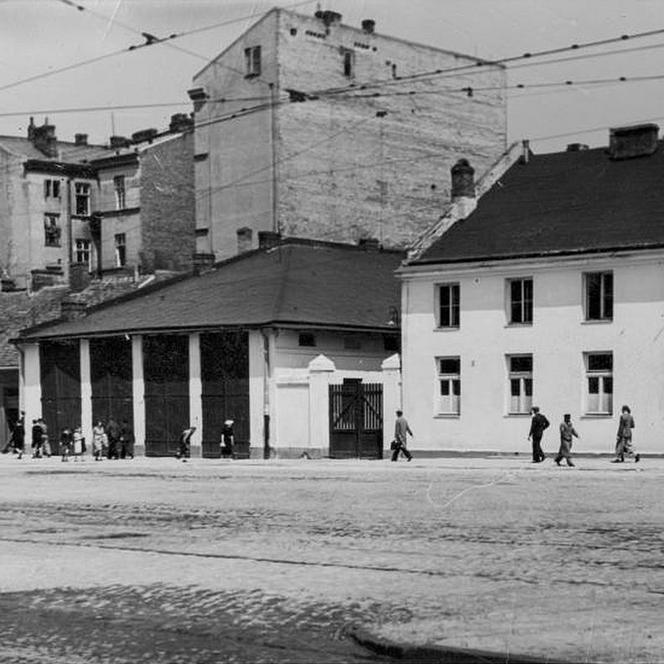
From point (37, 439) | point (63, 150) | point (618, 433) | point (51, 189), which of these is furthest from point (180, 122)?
point (618, 433)

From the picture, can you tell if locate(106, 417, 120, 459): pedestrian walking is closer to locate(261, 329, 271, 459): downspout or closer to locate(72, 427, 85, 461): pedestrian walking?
locate(72, 427, 85, 461): pedestrian walking

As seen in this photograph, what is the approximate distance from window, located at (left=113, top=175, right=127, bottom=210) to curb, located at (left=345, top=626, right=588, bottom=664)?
69.6m

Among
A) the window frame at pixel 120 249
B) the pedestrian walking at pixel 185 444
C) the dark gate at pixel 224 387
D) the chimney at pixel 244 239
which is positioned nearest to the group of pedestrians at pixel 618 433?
the dark gate at pixel 224 387

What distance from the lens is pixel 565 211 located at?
41781 millimetres

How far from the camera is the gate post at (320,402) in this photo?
42.7m

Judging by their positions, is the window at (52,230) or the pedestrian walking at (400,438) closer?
the pedestrian walking at (400,438)

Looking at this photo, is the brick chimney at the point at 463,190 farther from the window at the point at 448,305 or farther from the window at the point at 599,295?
the window at the point at 599,295

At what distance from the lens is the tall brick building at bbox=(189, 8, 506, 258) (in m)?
63.4

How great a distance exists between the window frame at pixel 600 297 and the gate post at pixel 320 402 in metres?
8.47

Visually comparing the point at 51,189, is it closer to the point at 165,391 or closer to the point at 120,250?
the point at 120,250

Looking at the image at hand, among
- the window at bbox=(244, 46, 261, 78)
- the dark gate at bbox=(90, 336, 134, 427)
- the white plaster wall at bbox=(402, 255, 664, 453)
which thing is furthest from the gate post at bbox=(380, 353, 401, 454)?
the window at bbox=(244, 46, 261, 78)

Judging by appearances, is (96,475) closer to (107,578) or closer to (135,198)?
(107,578)

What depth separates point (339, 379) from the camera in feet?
142

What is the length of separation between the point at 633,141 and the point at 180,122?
36.3 metres
